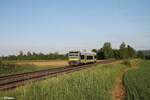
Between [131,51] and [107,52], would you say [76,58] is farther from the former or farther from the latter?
[131,51]

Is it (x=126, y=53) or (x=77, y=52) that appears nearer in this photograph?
(x=77, y=52)

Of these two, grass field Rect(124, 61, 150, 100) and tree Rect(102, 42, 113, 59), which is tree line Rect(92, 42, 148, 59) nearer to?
tree Rect(102, 42, 113, 59)

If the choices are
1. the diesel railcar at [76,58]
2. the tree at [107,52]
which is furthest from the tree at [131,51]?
the diesel railcar at [76,58]

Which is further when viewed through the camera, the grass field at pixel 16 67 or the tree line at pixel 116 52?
the tree line at pixel 116 52

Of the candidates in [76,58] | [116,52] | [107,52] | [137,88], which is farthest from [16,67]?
[116,52]

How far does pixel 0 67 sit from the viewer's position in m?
33.5

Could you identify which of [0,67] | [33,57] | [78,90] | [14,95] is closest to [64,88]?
[78,90]

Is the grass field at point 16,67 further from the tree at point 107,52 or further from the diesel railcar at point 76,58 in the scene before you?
the tree at point 107,52

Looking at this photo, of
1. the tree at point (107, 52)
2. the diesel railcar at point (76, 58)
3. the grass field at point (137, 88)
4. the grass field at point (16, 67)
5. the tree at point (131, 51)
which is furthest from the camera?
the tree at point (131, 51)

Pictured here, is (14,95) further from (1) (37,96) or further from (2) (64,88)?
(2) (64,88)

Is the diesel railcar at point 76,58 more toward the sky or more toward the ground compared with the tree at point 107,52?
more toward the ground

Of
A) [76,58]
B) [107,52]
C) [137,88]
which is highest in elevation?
[107,52]

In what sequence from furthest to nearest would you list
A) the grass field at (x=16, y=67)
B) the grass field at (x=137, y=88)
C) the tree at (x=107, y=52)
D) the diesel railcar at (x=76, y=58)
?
1. the tree at (x=107, y=52)
2. the diesel railcar at (x=76, y=58)
3. the grass field at (x=16, y=67)
4. the grass field at (x=137, y=88)

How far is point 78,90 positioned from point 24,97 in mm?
3994
